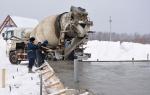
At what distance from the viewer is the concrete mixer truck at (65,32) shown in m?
22.9

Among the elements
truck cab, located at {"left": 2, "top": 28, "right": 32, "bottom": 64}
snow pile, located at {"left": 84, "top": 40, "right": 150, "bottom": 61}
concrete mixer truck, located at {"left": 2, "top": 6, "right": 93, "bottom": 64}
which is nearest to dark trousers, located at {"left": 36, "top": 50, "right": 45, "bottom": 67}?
concrete mixer truck, located at {"left": 2, "top": 6, "right": 93, "bottom": 64}

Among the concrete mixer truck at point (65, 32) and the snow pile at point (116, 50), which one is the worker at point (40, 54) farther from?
the snow pile at point (116, 50)

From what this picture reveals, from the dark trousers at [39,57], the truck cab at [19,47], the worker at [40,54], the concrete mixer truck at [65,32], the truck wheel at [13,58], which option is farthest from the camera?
the truck wheel at [13,58]

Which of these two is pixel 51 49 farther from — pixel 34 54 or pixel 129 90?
pixel 129 90

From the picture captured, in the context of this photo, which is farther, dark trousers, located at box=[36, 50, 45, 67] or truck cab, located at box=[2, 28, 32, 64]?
truck cab, located at box=[2, 28, 32, 64]

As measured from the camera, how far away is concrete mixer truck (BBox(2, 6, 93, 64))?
75.0ft

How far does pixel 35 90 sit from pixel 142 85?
3.50 meters

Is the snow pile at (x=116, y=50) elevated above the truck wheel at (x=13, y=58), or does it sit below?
above

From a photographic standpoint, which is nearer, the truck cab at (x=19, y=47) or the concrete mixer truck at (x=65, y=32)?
the concrete mixer truck at (x=65, y=32)

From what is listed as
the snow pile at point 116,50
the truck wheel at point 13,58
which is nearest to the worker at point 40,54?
the truck wheel at point 13,58

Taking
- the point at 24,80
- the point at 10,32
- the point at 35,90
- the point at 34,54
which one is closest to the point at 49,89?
the point at 35,90

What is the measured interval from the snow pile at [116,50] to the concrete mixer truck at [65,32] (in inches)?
682

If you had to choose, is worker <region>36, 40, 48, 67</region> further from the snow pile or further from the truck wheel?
the snow pile

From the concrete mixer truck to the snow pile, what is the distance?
17.3m
